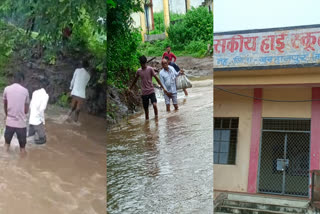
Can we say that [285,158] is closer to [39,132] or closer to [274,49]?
[274,49]

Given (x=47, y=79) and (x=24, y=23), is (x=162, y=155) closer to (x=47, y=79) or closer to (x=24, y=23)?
(x=47, y=79)

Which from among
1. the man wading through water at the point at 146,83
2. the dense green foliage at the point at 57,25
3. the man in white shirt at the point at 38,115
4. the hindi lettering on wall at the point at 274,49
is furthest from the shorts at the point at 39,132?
the hindi lettering on wall at the point at 274,49

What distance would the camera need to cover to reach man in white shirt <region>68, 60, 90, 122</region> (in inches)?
57.7

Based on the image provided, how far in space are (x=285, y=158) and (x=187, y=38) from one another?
8.14 ft

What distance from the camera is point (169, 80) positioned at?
161 cm

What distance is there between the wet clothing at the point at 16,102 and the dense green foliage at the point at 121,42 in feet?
1.08

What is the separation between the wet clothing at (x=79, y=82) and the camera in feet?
4.80

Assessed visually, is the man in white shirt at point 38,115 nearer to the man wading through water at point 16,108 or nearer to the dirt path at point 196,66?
the man wading through water at point 16,108

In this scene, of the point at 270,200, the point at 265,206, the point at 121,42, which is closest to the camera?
the point at 121,42

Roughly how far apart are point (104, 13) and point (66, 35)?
0.57 ft

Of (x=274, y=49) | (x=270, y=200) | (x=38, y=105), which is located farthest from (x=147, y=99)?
(x=270, y=200)

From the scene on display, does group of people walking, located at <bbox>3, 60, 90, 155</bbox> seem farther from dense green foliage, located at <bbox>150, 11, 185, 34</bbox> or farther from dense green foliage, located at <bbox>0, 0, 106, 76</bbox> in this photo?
dense green foliage, located at <bbox>150, 11, 185, 34</bbox>

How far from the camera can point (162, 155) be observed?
1597 millimetres

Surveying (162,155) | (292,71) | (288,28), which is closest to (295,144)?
(292,71)
